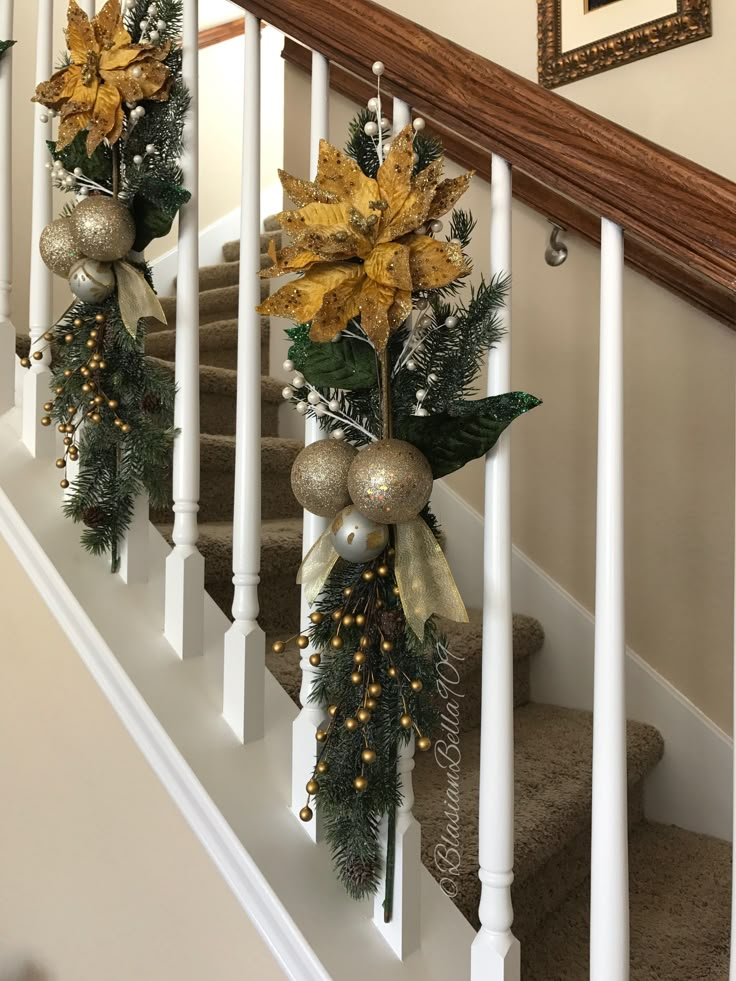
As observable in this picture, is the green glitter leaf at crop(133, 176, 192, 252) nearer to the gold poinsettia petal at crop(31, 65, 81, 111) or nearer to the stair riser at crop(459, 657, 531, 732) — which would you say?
the gold poinsettia petal at crop(31, 65, 81, 111)

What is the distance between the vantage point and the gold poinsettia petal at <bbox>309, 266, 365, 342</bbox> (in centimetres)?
71

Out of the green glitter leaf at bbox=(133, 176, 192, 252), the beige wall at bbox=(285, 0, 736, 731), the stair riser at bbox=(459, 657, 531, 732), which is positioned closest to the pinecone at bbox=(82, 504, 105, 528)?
the green glitter leaf at bbox=(133, 176, 192, 252)

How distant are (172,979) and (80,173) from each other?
35.7 inches

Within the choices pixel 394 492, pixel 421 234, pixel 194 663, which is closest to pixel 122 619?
pixel 194 663

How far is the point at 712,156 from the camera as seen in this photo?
4.96ft

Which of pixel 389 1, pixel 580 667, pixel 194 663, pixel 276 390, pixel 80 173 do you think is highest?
pixel 389 1

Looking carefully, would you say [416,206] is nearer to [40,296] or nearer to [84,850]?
[40,296]

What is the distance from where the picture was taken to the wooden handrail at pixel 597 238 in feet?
4.88

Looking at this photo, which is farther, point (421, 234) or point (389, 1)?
point (389, 1)

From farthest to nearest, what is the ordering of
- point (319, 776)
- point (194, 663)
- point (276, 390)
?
point (276, 390) < point (194, 663) < point (319, 776)

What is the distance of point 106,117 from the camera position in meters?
0.93

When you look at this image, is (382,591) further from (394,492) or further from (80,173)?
(80,173)

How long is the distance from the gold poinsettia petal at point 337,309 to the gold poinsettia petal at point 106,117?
1.38 feet

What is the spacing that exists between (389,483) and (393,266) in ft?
0.61
